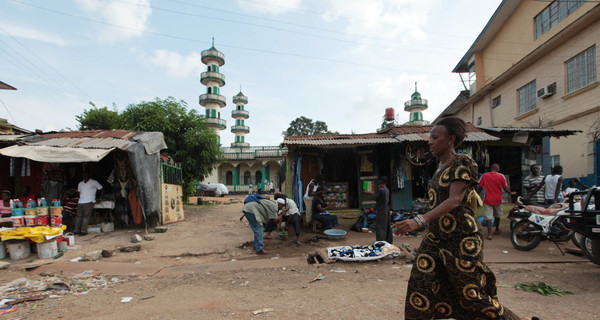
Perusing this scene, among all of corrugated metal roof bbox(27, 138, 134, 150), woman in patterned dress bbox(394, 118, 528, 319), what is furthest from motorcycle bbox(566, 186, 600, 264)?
corrugated metal roof bbox(27, 138, 134, 150)

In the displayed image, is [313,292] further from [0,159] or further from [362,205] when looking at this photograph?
[0,159]

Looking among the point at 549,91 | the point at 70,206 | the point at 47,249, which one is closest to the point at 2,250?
the point at 47,249

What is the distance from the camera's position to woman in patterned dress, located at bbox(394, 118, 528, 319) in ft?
5.57

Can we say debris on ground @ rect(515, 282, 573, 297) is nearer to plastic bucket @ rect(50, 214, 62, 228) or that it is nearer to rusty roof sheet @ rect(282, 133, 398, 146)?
rusty roof sheet @ rect(282, 133, 398, 146)

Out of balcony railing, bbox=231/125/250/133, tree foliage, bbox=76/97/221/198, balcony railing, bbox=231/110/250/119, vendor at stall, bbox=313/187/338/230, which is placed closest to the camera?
vendor at stall, bbox=313/187/338/230

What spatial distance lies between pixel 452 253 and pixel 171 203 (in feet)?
31.5

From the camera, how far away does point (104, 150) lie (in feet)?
24.0

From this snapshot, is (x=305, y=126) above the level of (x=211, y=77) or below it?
below

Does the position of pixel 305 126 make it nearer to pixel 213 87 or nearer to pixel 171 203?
pixel 213 87

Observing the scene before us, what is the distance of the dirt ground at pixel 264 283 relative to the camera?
9.98ft

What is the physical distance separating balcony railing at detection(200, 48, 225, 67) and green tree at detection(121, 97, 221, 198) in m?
20.4

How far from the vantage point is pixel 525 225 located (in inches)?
225

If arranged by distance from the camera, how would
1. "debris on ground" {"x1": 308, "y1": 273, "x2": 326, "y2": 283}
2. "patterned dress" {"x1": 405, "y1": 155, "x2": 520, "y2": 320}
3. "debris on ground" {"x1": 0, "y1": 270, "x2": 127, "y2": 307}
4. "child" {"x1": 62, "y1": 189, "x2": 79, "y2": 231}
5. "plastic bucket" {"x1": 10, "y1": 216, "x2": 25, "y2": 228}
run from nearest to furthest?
"patterned dress" {"x1": 405, "y1": 155, "x2": 520, "y2": 320}
"debris on ground" {"x1": 0, "y1": 270, "x2": 127, "y2": 307}
"debris on ground" {"x1": 308, "y1": 273, "x2": 326, "y2": 283}
"plastic bucket" {"x1": 10, "y1": 216, "x2": 25, "y2": 228}
"child" {"x1": 62, "y1": 189, "x2": 79, "y2": 231}

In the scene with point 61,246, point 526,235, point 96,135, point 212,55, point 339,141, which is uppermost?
point 212,55
